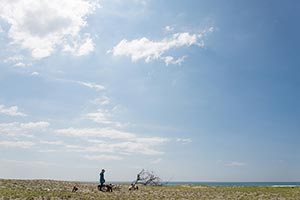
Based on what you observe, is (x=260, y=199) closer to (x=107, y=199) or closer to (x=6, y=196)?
(x=107, y=199)

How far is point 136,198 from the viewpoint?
34.7 meters

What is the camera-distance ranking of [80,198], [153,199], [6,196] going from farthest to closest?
[153,199] < [80,198] < [6,196]

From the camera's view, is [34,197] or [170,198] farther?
[170,198]

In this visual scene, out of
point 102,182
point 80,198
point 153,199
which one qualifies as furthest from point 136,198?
point 102,182

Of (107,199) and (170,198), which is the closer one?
(107,199)

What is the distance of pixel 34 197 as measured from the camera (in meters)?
31.0

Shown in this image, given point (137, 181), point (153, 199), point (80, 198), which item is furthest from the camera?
point (137, 181)

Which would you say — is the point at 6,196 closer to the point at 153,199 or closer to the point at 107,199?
the point at 107,199

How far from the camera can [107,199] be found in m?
32.7

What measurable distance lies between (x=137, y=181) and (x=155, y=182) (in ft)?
14.5

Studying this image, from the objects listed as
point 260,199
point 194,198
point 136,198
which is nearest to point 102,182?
point 136,198

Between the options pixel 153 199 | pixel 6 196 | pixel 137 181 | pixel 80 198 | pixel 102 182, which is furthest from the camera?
pixel 137 181

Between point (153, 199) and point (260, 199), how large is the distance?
1113cm

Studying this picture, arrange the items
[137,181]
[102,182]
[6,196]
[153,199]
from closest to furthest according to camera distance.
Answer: [6,196]
[153,199]
[102,182]
[137,181]
